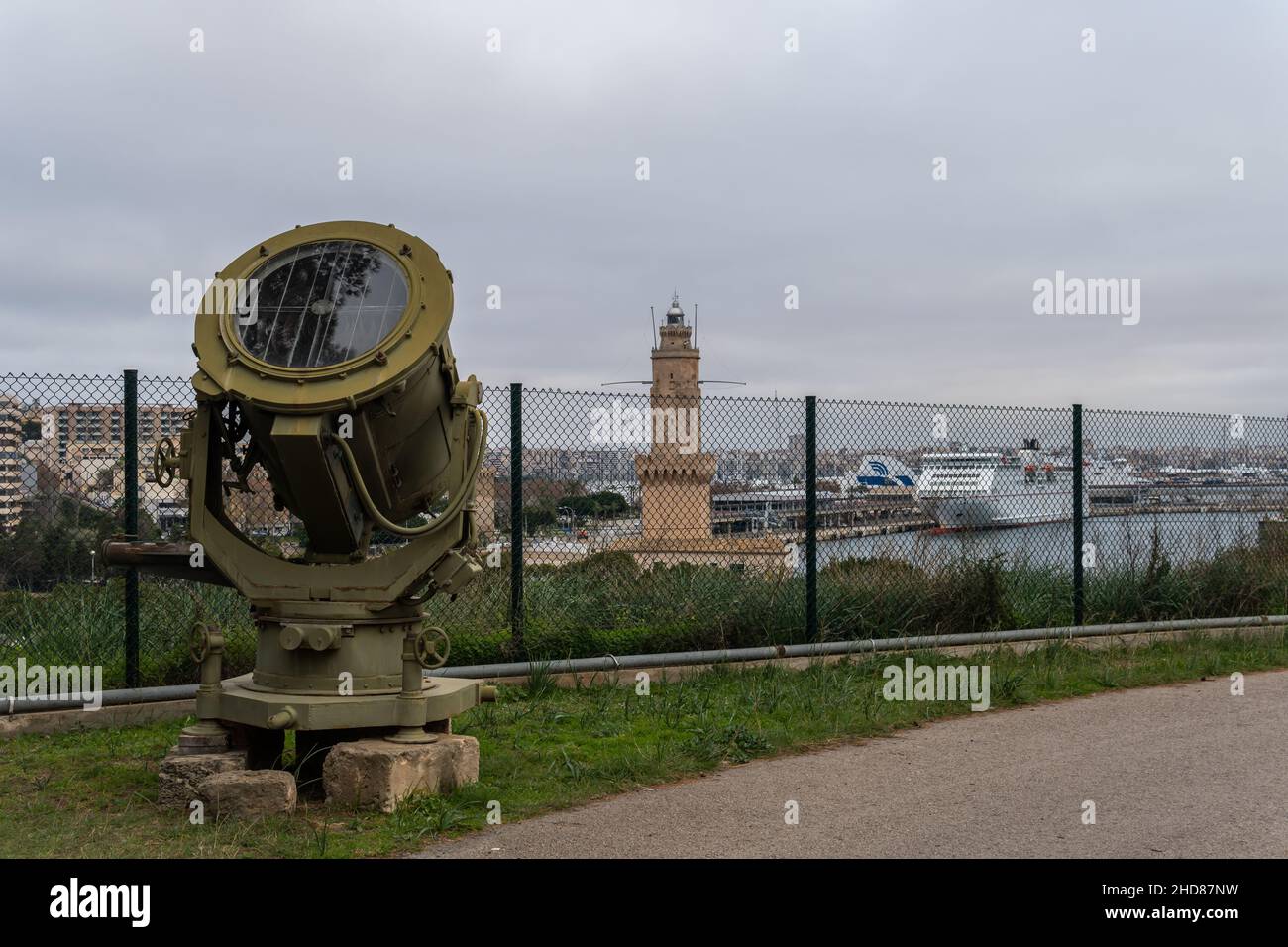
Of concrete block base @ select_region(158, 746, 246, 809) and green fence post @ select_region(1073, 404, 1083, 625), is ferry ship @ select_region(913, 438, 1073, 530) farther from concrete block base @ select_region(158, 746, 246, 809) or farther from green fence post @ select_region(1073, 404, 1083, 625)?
concrete block base @ select_region(158, 746, 246, 809)

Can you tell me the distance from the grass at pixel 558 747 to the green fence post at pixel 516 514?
23.2 inches

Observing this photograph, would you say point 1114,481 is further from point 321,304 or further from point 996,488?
point 321,304

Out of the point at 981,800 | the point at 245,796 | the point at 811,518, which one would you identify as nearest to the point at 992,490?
the point at 811,518

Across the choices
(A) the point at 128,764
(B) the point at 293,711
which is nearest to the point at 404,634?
(B) the point at 293,711

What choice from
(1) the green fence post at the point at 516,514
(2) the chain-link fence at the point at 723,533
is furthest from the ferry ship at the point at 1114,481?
(1) the green fence post at the point at 516,514

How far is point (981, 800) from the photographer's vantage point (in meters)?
6.27

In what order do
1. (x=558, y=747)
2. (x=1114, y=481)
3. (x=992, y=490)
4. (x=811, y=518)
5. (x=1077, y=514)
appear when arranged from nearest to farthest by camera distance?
(x=558, y=747)
(x=811, y=518)
(x=992, y=490)
(x=1077, y=514)
(x=1114, y=481)

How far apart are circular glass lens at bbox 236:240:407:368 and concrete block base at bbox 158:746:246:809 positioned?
1.92 metres

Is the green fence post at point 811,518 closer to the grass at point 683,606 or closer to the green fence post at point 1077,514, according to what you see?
the grass at point 683,606

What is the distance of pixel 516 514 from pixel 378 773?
359 centimetres

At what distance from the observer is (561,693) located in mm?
8922

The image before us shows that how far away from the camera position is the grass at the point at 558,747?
5625 millimetres

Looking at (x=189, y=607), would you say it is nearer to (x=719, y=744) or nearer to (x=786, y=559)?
(x=719, y=744)

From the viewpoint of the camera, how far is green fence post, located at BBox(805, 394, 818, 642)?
34.1 feet
